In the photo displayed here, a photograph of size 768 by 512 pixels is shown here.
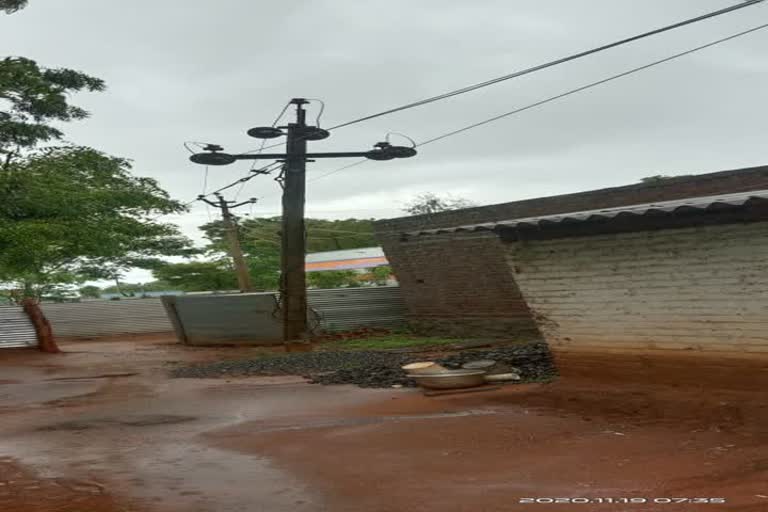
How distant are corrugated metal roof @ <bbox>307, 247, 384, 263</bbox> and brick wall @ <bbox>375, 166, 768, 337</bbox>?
23912 mm

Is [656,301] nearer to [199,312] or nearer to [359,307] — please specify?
[359,307]

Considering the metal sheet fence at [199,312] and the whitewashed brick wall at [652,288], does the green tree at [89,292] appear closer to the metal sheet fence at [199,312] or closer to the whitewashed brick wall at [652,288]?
the metal sheet fence at [199,312]

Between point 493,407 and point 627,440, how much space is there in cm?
236

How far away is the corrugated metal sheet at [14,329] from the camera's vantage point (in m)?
24.1

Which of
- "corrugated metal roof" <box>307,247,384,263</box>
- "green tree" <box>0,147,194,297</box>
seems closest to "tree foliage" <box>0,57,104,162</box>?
"green tree" <box>0,147,194,297</box>

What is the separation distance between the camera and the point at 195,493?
224 inches

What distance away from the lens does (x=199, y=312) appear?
2273cm

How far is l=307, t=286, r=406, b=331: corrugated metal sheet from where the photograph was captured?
23562mm

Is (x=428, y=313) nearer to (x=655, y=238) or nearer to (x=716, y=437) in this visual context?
(x=655, y=238)

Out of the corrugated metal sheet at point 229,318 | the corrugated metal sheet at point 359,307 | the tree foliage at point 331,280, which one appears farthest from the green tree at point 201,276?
the corrugated metal sheet at point 359,307

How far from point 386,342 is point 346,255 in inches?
1122

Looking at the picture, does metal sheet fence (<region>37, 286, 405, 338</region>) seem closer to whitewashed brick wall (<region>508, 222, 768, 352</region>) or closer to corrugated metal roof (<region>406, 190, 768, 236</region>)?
whitewashed brick wall (<region>508, 222, 768, 352</region>)

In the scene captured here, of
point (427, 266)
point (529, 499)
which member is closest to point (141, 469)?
point (529, 499)

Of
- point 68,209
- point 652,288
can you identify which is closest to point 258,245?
point 68,209
